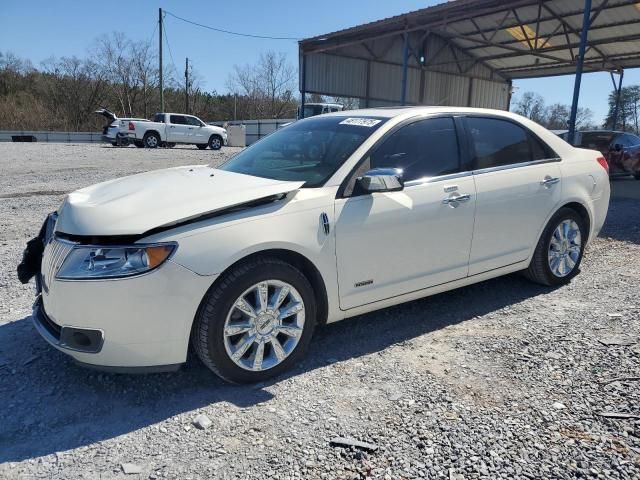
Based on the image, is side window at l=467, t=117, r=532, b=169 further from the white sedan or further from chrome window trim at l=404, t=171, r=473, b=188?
chrome window trim at l=404, t=171, r=473, b=188

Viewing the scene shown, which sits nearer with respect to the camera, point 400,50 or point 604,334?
point 604,334

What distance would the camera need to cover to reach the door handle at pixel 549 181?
429 centimetres

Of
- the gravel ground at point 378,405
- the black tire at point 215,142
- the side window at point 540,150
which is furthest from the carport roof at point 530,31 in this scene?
the gravel ground at point 378,405

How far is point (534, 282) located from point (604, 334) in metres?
1.09

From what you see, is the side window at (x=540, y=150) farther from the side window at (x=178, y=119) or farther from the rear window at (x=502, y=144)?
the side window at (x=178, y=119)

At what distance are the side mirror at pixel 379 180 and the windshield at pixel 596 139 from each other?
1230 cm

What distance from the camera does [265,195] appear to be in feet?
9.68

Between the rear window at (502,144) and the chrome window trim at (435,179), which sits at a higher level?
the rear window at (502,144)

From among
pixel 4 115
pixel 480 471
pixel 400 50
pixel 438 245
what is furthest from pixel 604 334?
pixel 4 115

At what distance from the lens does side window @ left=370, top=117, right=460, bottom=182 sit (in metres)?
3.54

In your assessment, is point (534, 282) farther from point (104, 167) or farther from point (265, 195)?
point (104, 167)

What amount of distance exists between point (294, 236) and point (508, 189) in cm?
200

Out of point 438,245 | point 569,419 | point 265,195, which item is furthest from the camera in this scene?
point 438,245

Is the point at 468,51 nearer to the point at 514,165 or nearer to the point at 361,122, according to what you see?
the point at 514,165
